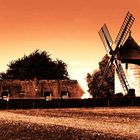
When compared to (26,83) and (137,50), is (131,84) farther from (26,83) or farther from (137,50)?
(26,83)

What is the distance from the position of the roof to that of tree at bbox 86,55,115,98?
13768mm

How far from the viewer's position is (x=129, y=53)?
61.8 metres

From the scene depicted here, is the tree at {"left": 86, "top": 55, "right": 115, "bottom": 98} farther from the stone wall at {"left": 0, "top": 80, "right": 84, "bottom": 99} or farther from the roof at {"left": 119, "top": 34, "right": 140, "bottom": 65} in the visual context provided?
the roof at {"left": 119, "top": 34, "right": 140, "bottom": 65}

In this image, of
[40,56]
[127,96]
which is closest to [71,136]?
[127,96]

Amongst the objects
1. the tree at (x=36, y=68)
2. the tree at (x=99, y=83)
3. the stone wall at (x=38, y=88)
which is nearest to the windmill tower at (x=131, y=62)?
the stone wall at (x=38, y=88)

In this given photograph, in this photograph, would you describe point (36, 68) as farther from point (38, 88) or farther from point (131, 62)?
point (131, 62)

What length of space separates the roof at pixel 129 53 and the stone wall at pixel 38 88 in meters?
11.1

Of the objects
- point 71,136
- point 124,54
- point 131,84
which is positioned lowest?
point 71,136

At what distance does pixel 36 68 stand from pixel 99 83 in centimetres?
1636

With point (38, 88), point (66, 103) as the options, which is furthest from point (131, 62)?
point (38, 88)

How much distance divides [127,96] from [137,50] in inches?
341

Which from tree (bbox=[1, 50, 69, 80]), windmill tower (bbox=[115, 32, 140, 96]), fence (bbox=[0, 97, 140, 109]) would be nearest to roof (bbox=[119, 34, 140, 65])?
windmill tower (bbox=[115, 32, 140, 96])

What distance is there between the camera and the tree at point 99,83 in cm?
7812

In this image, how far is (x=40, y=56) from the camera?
93.9 metres
